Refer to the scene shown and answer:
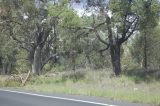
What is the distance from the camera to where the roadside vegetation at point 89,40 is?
947 inches

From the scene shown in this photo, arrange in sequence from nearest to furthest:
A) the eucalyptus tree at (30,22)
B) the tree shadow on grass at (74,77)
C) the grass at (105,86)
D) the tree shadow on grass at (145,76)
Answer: the grass at (105,86)
the tree shadow on grass at (145,76)
the tree shadow on grass at (74,77)
the eucalyptus tree at (30,22)

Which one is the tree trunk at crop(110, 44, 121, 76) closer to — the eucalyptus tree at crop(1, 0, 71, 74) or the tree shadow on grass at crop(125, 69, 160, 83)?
the tree shadow on grass at crop(125, 69, 160, 83)

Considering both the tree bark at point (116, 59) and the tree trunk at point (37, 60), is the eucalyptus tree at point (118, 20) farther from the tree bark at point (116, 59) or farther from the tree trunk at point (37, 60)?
the tree trunk at point (37, 60)

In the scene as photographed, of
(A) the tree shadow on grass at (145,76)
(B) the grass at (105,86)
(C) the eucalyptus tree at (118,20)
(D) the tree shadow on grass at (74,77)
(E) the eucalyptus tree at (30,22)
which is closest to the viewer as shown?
(B) the grass at (105,86)

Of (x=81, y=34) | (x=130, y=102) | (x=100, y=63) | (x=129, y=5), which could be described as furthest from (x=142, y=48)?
(x=130, y=102)

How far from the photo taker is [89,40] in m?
40.6

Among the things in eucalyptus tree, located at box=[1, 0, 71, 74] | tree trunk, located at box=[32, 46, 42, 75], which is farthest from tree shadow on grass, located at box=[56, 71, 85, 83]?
tree trunk, located at box=[32, 46, 42, 75]

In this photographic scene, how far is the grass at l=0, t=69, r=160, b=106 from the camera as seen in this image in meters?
17.9

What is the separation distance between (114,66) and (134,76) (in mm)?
4007

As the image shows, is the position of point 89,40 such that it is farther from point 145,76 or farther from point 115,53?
point 145,76

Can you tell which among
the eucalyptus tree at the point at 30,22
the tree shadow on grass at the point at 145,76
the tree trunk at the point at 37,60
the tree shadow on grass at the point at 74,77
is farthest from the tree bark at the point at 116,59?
the tree trunk at the point at 37,60

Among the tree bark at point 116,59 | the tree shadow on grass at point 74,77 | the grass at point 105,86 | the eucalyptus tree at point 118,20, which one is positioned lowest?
the grass at point 105,86

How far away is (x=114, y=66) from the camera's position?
102 ft

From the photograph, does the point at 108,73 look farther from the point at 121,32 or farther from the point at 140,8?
the point at 140,8
